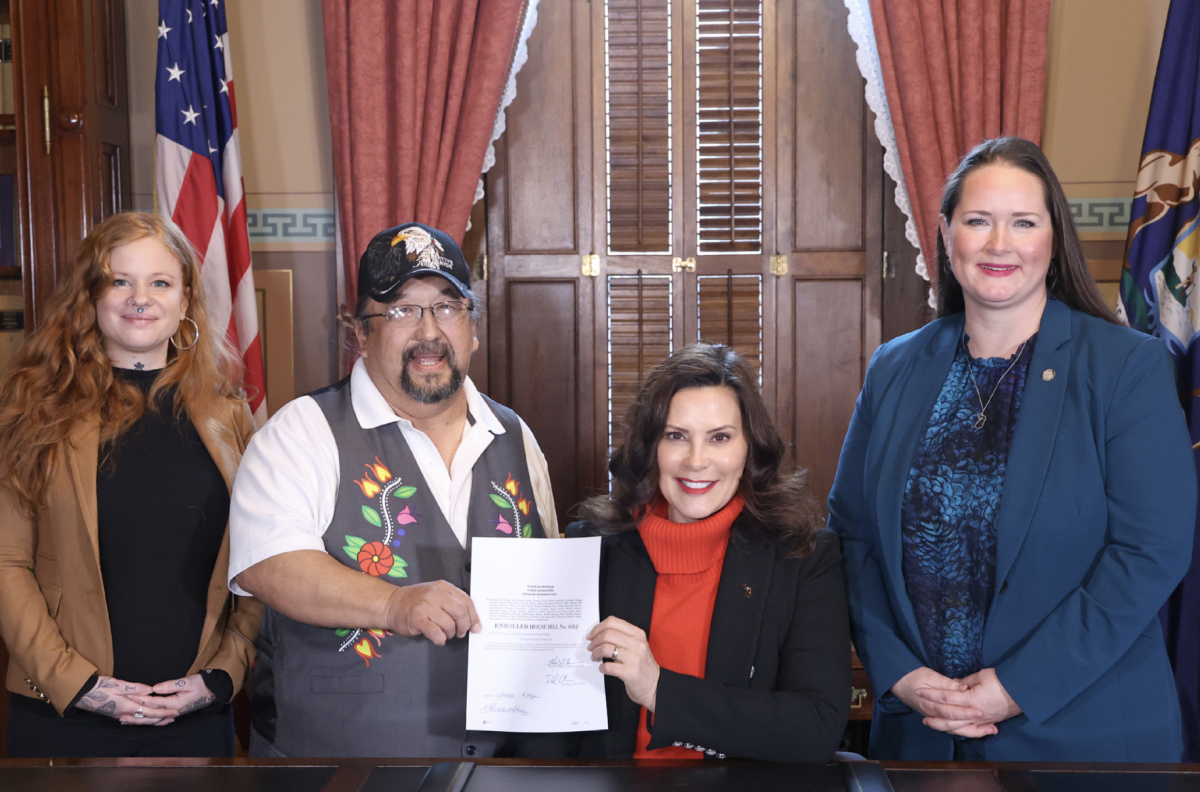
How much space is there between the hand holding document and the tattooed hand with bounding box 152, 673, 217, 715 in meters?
0.82

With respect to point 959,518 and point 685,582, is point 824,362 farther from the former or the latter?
point 685,582

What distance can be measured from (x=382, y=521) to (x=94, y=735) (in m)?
0.80

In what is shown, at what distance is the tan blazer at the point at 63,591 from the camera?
1927 millimetres

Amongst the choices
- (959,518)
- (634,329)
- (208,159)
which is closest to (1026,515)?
(959,518)

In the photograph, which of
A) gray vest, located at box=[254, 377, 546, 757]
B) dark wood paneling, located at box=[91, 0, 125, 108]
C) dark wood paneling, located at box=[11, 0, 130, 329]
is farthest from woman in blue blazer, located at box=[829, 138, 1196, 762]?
dark wood paneling, located at box=[91, 0, 125, 108]

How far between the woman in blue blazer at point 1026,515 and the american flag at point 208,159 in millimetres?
2319

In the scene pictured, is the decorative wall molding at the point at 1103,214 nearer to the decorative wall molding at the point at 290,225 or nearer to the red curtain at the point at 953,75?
the red curtain at the point at 953,75

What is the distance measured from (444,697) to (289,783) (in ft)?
1.62

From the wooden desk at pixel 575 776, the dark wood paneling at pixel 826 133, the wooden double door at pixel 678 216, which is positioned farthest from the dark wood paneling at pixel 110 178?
the wooden desk at pixel 575 776

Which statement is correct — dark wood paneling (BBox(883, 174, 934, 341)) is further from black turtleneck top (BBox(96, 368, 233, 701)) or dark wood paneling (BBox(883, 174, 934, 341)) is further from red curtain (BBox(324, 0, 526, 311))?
black turtleneck top (BBox(96, 368, 233, 701))

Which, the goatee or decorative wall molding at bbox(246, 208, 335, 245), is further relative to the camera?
decorative wall molding at bbox(246, 208, 335, 245)

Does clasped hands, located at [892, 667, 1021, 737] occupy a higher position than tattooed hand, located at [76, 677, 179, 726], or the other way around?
clasped hands, located at [892, 667, 1021, 737]

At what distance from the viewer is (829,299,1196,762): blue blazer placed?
1556 mm

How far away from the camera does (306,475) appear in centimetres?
175
